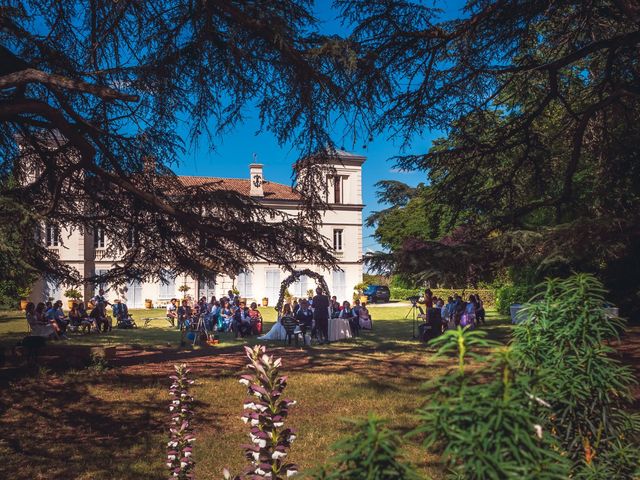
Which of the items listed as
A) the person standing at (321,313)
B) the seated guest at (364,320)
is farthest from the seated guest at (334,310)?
the person standing at (321,313)

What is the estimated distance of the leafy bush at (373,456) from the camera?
78 cm

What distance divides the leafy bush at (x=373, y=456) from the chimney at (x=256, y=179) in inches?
1623

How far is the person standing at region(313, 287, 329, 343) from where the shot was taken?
16.8m

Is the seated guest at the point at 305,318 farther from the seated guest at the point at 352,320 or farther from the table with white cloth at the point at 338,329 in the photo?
the seated guest at the point at 352,320

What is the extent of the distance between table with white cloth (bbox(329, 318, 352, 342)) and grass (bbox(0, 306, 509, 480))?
14.8 ft

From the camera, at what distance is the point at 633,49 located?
672cm

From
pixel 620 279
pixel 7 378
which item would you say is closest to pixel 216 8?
pixel 7 378

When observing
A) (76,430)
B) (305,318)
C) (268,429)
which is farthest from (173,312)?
(268,429)

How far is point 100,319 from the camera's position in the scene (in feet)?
71.3

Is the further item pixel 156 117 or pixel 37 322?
pixel 37 322

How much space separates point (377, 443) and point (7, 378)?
10.5 m

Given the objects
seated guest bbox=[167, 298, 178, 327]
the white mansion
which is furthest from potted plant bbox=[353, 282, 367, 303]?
seated guest bbox=[167, 298, 178, 327]

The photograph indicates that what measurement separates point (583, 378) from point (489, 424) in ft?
1.74

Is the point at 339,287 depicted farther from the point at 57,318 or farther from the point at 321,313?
the point at 57,318
